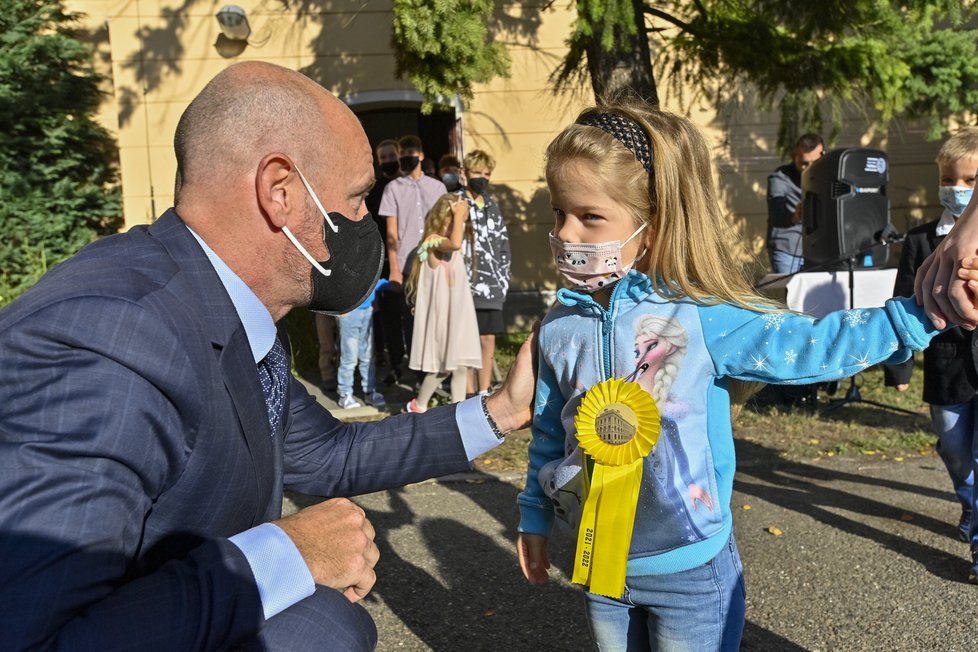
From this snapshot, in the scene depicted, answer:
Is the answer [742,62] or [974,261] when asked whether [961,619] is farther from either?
[742,62]

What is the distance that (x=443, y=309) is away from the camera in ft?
22.8

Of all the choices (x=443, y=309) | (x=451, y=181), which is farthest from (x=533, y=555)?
(x=451, y=181)

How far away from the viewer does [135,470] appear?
4.74 feet

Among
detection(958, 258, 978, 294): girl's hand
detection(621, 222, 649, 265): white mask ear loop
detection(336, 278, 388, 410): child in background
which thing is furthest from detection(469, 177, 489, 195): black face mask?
detection(958, 258, 978, 294): girl's hand

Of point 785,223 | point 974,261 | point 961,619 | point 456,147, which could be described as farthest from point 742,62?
point 974,261

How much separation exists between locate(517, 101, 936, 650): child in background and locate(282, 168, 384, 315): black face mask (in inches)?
18.9

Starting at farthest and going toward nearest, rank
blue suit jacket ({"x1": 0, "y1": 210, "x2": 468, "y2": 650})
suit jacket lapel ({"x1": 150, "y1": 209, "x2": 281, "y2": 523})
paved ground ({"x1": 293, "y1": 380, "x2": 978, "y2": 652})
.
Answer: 1. paved ground ({"x1": 293, "y1": 380, "x2": 978, "y2": 652})
2. suit jacket lapel ({"x1": 150, "y1": 209, "x2": 281, "y2": 523})
3. blue suit jacket ({"x1": 0, "y1": 210, "x2": 468, "y2": 650})

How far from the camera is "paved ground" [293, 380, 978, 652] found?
11.6 feet

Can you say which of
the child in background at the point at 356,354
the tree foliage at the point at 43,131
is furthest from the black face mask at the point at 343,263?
the tree foliage at the point at 43,131

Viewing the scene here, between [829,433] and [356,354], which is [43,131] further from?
[829,433]

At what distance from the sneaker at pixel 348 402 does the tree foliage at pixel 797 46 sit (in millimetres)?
3461

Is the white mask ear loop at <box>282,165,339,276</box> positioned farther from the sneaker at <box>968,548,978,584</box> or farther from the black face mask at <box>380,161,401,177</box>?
the black face mask at <box>380,161,401,177</box>

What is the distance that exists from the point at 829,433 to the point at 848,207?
1973mm

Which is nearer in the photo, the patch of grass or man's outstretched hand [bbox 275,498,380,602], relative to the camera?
man's outstretched hand [bbox 275,498,380,602]
